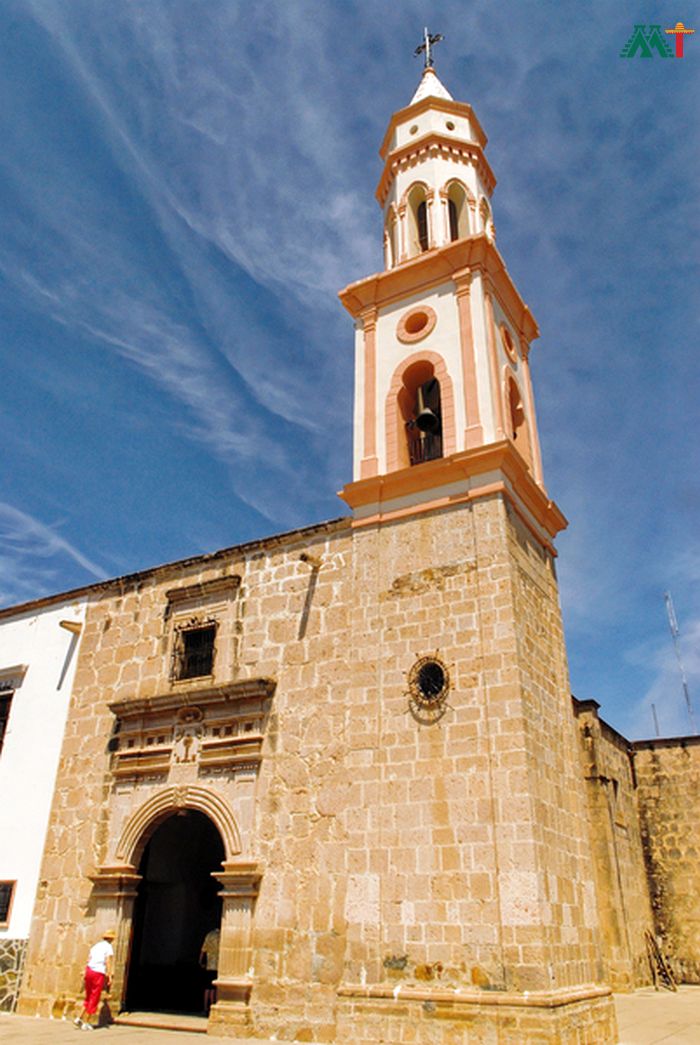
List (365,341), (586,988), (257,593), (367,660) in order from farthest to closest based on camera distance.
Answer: (365,341) → (257,593) → (367,660) → (586,988)

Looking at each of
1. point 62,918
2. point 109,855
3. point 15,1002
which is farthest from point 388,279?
point 15,1002

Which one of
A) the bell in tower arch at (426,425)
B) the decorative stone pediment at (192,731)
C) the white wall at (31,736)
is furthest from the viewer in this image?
the white wall at (31,736)

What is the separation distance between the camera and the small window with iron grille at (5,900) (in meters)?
12.6

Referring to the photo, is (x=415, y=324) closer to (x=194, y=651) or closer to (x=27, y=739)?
(x=194, y=651)

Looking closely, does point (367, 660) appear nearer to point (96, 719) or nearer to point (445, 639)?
point (445, 639)

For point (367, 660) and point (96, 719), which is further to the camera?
point (96, 719)

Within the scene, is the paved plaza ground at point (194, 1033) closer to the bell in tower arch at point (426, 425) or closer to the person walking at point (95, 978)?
the person walking at point (95, 978)

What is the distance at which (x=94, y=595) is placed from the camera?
14695 mm

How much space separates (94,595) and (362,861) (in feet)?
24.2

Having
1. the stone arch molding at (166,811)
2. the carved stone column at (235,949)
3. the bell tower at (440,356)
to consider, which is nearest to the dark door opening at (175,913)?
the stone arch molding at (166,811)

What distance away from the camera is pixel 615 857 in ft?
54.3

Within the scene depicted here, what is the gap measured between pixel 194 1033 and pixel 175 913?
3.39 meters

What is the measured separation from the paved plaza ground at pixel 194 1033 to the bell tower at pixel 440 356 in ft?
22.8

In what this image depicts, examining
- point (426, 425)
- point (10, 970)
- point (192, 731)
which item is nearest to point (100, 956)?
point (10, 970)
